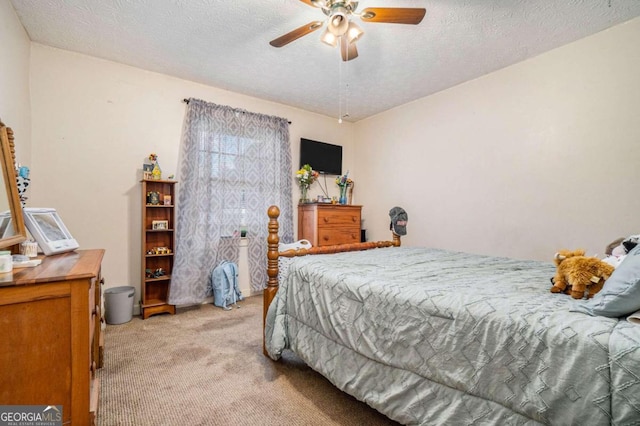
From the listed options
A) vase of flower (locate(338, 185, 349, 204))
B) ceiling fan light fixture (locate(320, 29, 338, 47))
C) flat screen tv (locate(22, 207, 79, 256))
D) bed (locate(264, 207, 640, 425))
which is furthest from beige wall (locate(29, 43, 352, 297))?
vase of flower (locate(338, 185, 349, 204))

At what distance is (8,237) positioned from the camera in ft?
4.91

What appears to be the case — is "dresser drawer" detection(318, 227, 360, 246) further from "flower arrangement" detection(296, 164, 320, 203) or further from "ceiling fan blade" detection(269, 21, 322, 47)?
"ceiling fan blade" detection(269, 21, 322, 47)

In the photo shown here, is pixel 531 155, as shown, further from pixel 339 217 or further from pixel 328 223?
pixel 328 223

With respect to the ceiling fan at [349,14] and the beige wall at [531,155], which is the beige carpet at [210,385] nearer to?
the ceiling fan at [349,14]

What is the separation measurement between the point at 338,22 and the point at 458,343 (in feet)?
6.47

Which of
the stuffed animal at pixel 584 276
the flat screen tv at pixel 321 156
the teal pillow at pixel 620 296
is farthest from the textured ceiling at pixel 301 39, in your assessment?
the teal pillow at pixel 620 296

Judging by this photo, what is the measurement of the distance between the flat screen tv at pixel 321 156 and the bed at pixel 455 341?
2429mm

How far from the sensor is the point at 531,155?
3.00 metres

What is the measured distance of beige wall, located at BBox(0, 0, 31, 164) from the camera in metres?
2.07

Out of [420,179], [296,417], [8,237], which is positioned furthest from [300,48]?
[296,417]

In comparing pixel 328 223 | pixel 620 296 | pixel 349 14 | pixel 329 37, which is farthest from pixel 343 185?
pixel 620 296

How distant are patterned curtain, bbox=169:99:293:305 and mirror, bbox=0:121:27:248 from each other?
68.5 inches

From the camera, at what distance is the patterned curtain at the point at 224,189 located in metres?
3.42

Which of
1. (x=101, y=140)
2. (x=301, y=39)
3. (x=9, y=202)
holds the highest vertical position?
(x=301, y=39)
